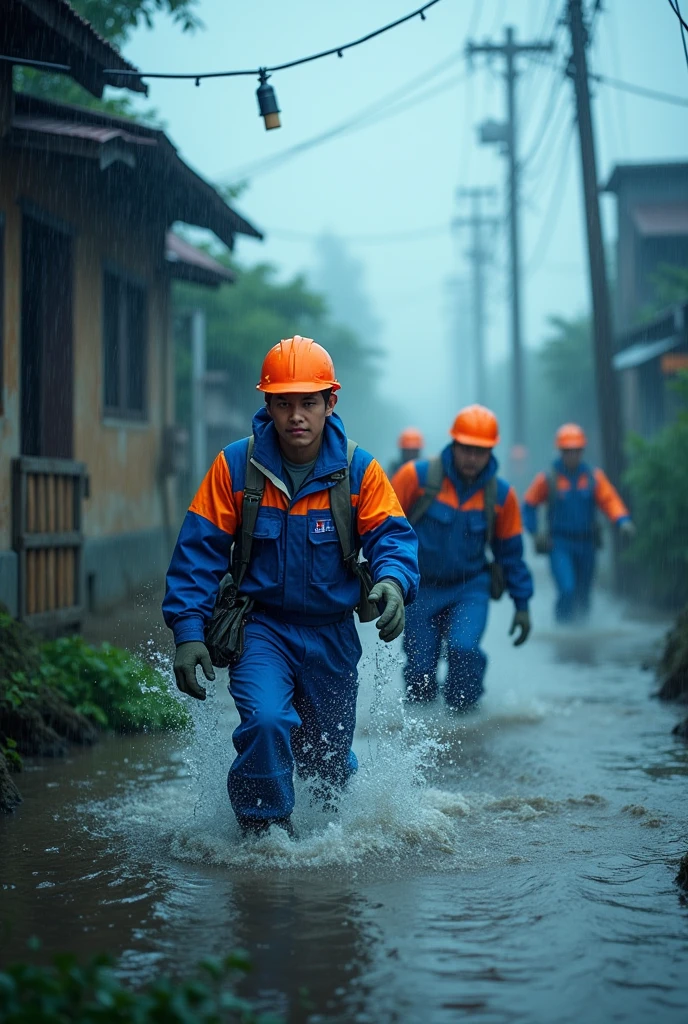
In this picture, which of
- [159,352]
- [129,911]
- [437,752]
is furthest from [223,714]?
[159,352]

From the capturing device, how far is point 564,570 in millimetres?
12172

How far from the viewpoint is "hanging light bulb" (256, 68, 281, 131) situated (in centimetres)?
767

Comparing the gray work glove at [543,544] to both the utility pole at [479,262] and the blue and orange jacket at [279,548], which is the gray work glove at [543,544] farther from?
the utility pole at [479,262]

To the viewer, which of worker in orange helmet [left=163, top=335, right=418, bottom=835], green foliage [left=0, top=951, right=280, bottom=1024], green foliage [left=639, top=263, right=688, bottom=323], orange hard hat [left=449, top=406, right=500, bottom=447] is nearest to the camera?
green foliage [left=0, top=951, right=280, bottom=1024]

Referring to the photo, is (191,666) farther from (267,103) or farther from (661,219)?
(661,219)

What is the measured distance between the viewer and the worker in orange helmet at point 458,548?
742 cm

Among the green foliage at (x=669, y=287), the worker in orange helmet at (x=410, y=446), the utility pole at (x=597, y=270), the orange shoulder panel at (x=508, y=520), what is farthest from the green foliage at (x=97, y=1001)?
the green foliage at (x=669, y=287)

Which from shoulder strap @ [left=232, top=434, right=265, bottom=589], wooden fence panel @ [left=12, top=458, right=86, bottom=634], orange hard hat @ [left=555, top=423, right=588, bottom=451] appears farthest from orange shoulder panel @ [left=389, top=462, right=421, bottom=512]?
orange hard hat @ [left=555, top=423, right=588, bottom=451]

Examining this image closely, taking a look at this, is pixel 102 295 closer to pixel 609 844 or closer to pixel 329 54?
pixel 329 54

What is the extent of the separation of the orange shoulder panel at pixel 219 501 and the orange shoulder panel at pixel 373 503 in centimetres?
48

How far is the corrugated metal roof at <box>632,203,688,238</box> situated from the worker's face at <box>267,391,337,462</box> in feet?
80.4

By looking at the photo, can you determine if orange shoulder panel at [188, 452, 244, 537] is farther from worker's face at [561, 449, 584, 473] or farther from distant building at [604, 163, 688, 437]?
distant building at [604, 163, 688, 437]

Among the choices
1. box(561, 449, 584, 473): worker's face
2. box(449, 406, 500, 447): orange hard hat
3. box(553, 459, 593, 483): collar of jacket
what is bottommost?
box(449, 406, 500, 447): orange hard hat

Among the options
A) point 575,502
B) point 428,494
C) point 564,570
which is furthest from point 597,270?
point 428,494
